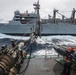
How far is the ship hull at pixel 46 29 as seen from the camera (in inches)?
2544

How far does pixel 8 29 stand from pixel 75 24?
26.0 metres

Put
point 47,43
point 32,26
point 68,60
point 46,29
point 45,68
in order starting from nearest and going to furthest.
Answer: point 68,60
point 45,68
point 47,43
point 32,26
point 46,29

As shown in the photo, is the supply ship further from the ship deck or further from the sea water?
the ship deck

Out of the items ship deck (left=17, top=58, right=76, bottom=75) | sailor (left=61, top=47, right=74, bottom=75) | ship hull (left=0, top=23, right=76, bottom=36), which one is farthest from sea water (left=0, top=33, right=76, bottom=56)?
ship hull (left=0, top=23, right=76, bottom=36)

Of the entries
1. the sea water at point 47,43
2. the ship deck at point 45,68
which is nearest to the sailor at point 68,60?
the ship deck at point 45,68

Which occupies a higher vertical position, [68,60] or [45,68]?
[68,60]

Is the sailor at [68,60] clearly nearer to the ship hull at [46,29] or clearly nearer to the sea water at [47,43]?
the sea water at [47,43]

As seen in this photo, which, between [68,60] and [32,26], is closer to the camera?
Answer: [68,60]

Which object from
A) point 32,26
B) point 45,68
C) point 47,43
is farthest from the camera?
point 32,26

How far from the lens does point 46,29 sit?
2571 inches

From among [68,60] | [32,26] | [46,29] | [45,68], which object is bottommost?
[46,29]

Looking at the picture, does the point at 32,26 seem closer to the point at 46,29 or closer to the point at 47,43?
the point at 46,29

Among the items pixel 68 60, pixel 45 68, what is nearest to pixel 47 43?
pixel 45 68

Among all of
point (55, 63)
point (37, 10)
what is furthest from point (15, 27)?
point (55, 63)
